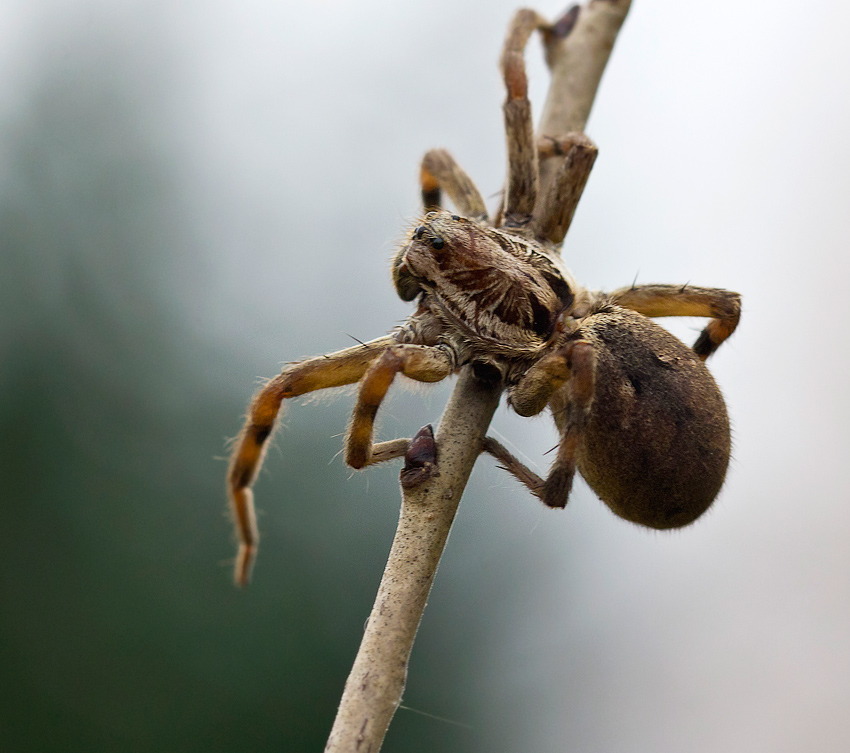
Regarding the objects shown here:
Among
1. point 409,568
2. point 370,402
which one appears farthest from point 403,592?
point 370,402

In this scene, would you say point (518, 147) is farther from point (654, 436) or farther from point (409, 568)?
point (409, 568)

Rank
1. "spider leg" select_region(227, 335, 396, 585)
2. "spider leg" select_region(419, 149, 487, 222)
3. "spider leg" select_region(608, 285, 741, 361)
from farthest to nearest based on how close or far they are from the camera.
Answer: "spider leg" select_region(419, 149, 487, 222)
"spider leg" select_region(608, 285, 741, 361)
"spider leg" select_region(227, 335, 396, 585)

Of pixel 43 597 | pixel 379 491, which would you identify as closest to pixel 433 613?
pixel 379 491

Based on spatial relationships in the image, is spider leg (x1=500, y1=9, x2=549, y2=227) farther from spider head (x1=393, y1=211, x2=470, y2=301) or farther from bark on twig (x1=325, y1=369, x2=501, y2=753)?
bark on twig (x1=325, y1=369, x2=501, y2=753)

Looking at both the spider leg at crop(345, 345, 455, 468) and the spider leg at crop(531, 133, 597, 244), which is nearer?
the spider leg at crop(345, 345, 455, 468)

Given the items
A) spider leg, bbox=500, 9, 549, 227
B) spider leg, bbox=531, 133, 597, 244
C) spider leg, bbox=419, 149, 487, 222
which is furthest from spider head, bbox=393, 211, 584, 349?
spider leg, bbox=419, 149, 487, 222

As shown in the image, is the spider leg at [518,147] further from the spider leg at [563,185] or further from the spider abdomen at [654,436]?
the spider abdomen at [654,436]

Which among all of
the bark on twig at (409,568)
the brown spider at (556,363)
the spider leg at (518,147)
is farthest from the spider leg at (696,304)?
the bark on twig at (409,568)
